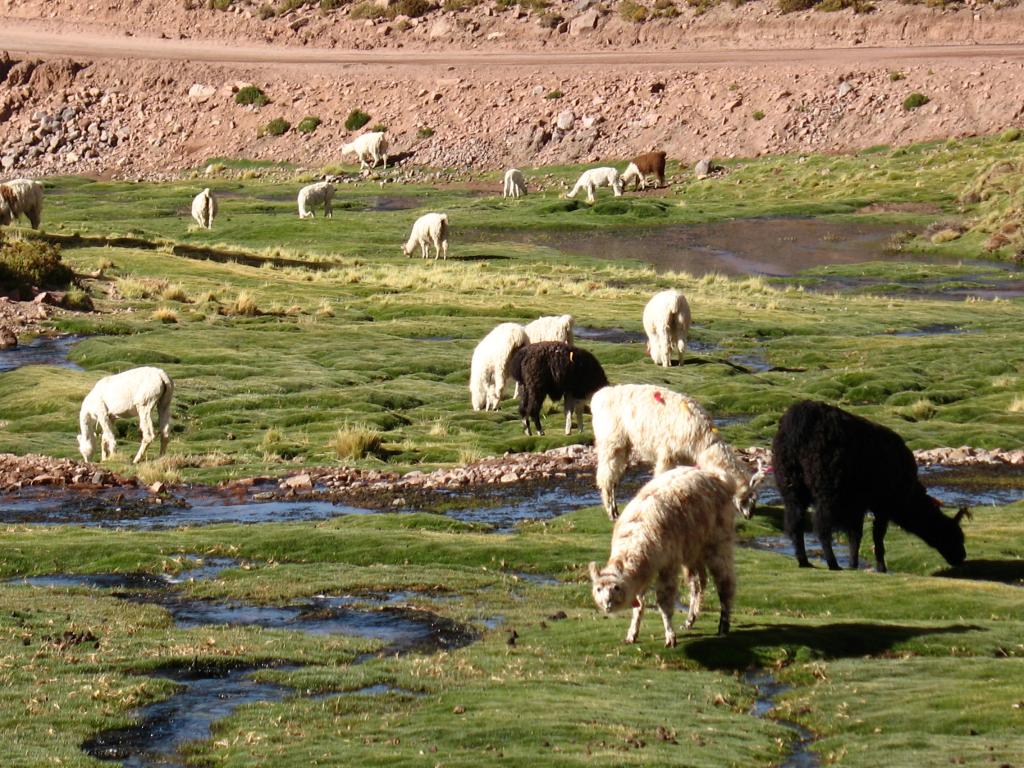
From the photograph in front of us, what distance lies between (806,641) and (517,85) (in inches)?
3357

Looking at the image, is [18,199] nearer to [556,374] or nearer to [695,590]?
[556,374]

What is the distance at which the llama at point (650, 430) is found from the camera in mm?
20750

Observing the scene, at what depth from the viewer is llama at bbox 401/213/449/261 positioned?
61.5 meters

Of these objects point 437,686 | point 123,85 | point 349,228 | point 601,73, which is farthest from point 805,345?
point 123,85

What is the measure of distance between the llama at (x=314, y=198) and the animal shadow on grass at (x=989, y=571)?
184ft

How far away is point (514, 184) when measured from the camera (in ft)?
274

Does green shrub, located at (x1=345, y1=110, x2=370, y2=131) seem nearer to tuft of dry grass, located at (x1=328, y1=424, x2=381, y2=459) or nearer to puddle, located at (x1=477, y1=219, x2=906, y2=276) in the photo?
puddle, located at (x1=477, y1=219, x2=906, y2=276)

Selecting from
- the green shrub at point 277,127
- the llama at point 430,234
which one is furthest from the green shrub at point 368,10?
the llama at point 430,234

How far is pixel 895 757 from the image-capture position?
12.3 meters

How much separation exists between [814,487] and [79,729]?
923 centimetres

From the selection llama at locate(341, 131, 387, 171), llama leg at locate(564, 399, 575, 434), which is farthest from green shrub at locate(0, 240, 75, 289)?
llama at locate(341, 131, 387, 171)

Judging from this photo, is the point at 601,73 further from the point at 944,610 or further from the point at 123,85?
the point at 944,610

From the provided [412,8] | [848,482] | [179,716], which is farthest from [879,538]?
[412,8]

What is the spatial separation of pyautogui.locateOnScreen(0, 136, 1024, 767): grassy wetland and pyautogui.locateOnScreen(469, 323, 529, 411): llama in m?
0.80
